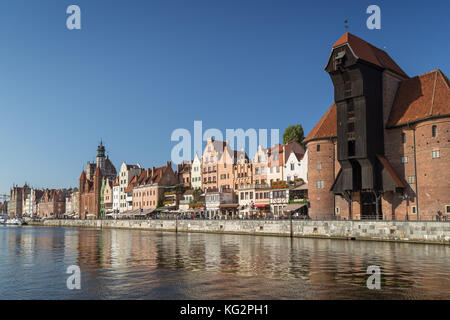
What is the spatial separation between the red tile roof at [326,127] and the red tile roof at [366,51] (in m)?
9.42

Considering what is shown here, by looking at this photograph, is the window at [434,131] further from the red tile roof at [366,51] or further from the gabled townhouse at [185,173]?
the gabled townhouse at [185,173]

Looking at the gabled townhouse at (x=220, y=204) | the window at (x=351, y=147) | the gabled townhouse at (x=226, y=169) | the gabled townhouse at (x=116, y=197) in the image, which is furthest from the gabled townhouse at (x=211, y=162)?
the gabled townhouse at (x=116, y=197)

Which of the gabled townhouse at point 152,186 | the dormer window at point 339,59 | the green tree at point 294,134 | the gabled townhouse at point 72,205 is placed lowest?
the gabled townhouse at point 72,205

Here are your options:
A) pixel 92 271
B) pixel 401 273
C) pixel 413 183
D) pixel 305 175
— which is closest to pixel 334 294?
pixel 401 273

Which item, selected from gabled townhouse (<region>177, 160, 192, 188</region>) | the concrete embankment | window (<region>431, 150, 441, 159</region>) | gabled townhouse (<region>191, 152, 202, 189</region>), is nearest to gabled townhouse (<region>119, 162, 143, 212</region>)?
gabled townhouse (<region>177, 160, 192, 188</region>)

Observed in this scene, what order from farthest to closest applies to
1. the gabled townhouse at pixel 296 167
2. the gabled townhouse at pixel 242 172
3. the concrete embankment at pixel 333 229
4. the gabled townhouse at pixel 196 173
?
the gabled townhouse at pixel 196 173 < the gabled townhouse at pixel 242 172 < the gabled townhouse at pixel 296 167 < the concrete embankment at pixel 333 229

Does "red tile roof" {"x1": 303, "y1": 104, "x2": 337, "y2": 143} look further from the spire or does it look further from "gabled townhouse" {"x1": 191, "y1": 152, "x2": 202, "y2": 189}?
the spire

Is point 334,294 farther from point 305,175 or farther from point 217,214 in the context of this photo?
point 217,214

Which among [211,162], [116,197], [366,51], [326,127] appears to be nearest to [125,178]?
[116,197]

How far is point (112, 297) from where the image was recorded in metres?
18.0

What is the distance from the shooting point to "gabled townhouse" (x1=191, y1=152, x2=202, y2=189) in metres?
100

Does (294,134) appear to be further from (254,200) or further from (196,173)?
(196,173)

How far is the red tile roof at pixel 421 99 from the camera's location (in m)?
50.1

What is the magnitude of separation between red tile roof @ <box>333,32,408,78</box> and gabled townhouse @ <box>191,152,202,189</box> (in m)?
51.4
